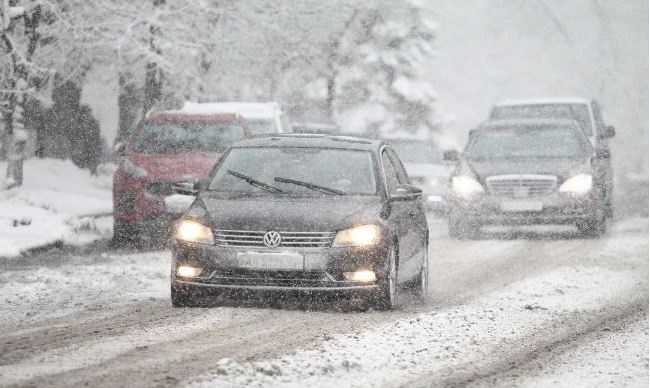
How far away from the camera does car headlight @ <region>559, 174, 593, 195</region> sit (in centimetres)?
1806

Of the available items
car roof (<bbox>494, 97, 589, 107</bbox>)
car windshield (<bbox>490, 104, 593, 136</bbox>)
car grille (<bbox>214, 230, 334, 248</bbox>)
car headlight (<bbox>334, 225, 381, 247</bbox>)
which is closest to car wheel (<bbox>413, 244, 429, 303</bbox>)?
car headlight (<bbox>334, 225, 381, 247</bbox>)

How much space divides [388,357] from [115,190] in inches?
349

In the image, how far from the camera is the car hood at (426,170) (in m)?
25.8

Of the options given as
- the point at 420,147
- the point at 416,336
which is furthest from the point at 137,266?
the point at 420,147

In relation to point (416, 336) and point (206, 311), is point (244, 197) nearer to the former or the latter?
point (206, 311)

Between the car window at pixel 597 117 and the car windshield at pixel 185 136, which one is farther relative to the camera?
the car window at pixel 597 117

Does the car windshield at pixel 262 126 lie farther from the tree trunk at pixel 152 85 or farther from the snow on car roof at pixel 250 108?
the tree trunk at pixel 152 85

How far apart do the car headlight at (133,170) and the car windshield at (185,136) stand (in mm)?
543

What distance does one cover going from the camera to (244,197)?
32.1 ft

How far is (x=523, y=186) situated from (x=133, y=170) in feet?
19.4

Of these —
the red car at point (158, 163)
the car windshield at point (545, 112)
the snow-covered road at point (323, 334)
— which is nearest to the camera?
the snow-covered road at point (323, 334)

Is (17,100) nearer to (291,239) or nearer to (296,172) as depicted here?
(296,172)

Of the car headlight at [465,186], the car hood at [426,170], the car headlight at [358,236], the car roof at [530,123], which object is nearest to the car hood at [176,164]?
the car headlight at [465,186]

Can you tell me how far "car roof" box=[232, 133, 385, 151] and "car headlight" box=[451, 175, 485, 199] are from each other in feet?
24.4
